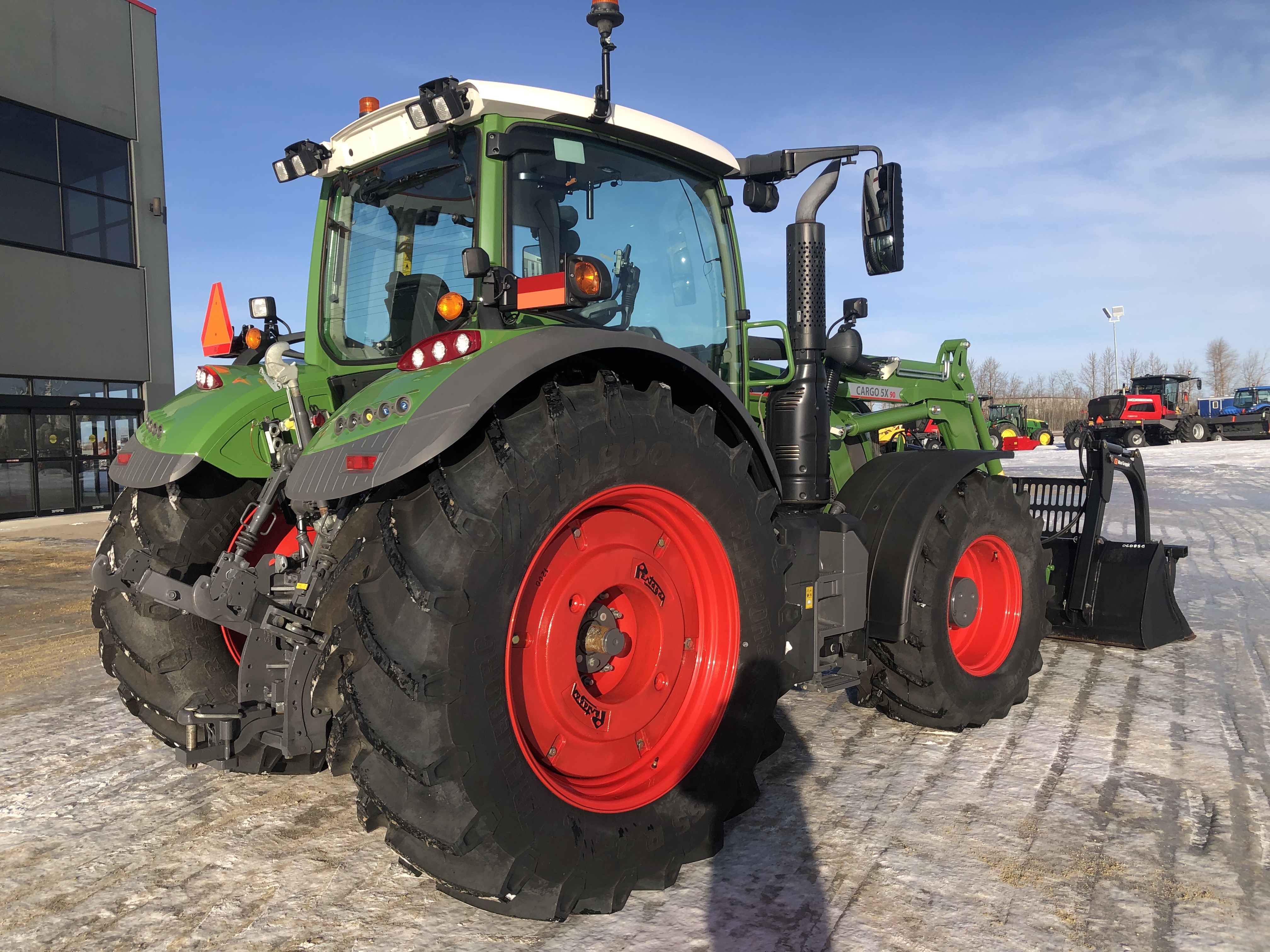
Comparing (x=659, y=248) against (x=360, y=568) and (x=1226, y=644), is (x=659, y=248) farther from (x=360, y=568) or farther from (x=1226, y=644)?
(x=1226, y=644)

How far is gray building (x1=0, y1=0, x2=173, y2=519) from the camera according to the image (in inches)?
542

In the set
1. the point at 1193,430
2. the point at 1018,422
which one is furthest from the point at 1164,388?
the point at 1018,422

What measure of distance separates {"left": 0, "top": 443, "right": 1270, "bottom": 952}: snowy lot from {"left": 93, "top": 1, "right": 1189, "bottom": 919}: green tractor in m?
0.19

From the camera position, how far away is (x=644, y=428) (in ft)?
8.63

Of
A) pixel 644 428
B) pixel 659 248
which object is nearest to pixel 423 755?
pixel 644 428

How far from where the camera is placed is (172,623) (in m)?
3.20

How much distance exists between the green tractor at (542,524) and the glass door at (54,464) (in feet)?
→ 43.4

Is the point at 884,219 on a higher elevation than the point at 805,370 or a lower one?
higher

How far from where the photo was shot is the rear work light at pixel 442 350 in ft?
8.10

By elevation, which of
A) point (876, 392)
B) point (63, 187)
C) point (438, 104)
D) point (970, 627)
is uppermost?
point (63, 187)

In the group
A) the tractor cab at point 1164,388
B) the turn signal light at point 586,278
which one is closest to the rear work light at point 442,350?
the turn signal light at point 586,278

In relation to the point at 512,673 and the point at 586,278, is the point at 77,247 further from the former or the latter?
the point at 512,673

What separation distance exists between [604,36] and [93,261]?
49.4ft

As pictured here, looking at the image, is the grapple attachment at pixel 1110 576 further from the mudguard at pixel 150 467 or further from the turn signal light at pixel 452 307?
the mudguard at pixel 150 467
